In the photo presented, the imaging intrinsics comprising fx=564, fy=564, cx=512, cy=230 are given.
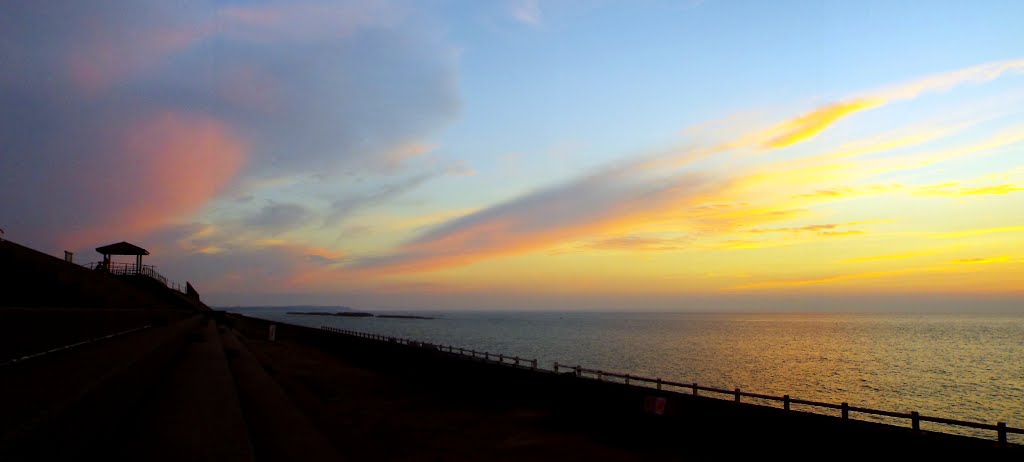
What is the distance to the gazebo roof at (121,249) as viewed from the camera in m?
58.4

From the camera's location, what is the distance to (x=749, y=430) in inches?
643

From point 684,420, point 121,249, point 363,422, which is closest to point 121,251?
point 121,249

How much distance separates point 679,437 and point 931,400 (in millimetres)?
41208

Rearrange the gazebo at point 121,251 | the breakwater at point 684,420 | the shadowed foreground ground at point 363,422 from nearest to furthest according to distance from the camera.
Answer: the shadowed foreground ground at point 363,422 < the breakwater at point 684,420 < the gazebo at point 121,251

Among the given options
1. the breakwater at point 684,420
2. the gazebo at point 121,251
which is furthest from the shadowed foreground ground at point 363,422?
the gazebo at point 121,251

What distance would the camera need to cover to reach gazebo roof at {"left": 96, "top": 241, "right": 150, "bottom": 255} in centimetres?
5841

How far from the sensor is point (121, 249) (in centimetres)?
5947

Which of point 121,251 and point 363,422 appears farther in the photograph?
point 121,251

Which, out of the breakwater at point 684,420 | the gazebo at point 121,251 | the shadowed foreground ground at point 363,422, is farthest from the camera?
the gazebo at point 121,251

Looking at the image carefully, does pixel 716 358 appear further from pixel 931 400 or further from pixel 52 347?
pixel 52 347

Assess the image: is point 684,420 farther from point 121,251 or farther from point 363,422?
point 121,251

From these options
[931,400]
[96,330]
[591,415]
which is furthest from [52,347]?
[931,400]

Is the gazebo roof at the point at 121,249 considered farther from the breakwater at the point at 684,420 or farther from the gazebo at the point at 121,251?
the breakwater at the point at 684,420

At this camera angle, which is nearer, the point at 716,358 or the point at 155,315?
the point at 155,315
